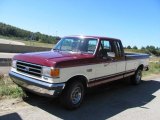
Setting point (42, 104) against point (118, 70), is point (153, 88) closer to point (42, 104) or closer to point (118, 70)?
point (118, 70)

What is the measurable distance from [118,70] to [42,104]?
10.4 feet

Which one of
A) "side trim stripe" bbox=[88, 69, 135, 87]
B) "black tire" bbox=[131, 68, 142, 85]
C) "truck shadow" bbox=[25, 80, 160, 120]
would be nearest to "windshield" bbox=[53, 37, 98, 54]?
"side trim stripe" bbox=[88, 69, 135, 87]

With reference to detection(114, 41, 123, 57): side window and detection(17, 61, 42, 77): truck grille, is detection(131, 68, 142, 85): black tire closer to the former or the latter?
detection(114, 41, 123, 57): side window

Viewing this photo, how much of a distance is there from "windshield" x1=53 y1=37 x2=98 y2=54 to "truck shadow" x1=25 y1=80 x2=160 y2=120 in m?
1.56

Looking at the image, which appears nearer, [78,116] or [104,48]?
[78,116]

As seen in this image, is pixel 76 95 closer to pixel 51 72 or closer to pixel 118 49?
pixel 51 72

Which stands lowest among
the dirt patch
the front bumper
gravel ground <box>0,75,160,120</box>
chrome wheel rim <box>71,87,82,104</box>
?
A: gravel ground <box>0,75,160,120</box>

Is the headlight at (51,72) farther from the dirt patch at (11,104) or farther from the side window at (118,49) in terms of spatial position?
the side window at (118,49)

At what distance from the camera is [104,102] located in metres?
7.56

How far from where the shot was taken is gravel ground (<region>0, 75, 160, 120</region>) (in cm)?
589

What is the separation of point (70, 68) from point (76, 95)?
887mm

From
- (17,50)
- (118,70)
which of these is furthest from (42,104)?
(17,50)

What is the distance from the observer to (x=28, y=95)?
23.7ft

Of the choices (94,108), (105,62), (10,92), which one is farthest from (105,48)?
(10,92)
